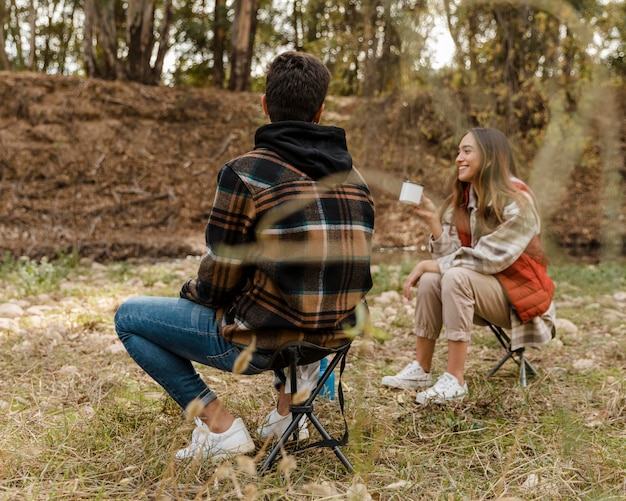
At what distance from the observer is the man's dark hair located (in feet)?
6.70

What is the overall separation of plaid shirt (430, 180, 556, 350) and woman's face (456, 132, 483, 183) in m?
0.25

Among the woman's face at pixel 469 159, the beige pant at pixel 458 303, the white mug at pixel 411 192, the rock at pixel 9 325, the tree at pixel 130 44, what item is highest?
the tree at pixel 130 44

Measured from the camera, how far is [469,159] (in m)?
3.22

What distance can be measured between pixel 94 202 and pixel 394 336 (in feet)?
19.5

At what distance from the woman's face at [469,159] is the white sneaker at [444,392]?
975mm

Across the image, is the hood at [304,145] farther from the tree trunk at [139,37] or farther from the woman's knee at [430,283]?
the tree trunk at [139,37]

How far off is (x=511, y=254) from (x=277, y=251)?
145 cm

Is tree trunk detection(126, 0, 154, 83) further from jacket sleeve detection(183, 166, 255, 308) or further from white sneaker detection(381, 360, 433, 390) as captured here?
jacket sleeve detection(183, 166, 255, 308)

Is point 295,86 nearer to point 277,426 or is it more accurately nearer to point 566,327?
point 277,426

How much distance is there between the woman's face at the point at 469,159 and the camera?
126 inches

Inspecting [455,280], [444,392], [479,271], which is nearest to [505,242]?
[479,271]

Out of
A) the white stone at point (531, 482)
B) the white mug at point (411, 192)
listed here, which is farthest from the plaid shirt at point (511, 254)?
the white stone at point (531, 482)

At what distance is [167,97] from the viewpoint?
1071 centimetres

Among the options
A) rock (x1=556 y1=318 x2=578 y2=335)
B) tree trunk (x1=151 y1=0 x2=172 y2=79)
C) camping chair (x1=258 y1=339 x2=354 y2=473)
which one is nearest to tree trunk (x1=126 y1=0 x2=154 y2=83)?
tree trunk (x1=151 y1=0 x2=172 y2=79)
